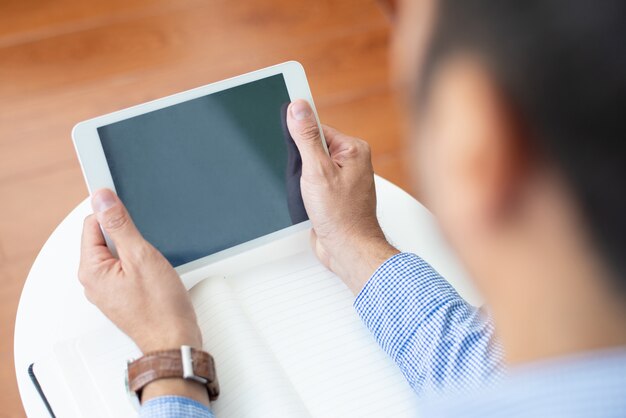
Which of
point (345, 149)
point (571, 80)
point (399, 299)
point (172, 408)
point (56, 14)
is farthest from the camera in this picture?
point (56, 14)

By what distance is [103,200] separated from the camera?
81cm

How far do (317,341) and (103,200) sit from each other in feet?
0.92

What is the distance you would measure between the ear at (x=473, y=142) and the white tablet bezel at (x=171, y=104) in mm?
465

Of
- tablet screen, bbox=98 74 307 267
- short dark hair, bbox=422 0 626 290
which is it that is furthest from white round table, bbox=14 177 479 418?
short dark hair, bbox=422 0 626 290

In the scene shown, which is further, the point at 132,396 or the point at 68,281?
the point at 68,281

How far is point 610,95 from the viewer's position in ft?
1.15

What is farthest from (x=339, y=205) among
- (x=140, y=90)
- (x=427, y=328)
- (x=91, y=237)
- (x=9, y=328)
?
(x=140, y=90)

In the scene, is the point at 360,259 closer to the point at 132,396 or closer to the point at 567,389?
the point at 132,396

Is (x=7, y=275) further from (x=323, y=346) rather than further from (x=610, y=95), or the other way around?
(x=610, y=95)

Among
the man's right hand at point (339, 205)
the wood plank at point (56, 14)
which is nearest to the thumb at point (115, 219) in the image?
the man's right hand at point (339, 205)

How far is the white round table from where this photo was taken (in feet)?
2.81

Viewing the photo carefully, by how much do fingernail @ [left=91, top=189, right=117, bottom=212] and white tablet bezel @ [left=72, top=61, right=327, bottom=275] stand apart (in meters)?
0.01

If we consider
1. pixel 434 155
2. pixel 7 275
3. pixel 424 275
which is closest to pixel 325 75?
pixel 7 275

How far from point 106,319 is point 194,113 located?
0.26 meters
